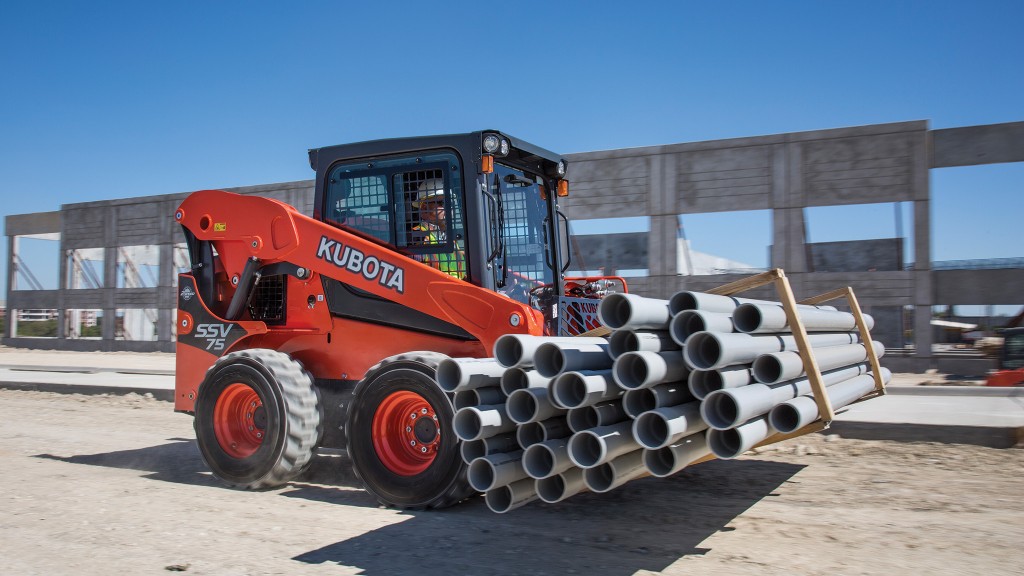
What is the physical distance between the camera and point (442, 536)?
4.92m

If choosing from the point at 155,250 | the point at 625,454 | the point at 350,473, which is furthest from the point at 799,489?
the point at 155,250

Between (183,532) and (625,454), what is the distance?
292 centimetres

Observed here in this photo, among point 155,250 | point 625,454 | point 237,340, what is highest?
point 155,250

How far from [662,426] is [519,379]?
879mm

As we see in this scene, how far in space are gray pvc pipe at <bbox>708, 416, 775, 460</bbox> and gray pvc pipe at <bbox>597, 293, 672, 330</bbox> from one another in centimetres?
63

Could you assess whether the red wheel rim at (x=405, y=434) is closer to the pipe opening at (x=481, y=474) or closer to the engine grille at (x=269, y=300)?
the pipe opening at (x=481, y=474)

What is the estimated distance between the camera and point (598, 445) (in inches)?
156

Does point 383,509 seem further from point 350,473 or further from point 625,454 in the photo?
point 625,454

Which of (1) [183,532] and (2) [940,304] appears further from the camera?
(2) [940,304]

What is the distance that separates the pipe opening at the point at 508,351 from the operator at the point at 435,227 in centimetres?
206

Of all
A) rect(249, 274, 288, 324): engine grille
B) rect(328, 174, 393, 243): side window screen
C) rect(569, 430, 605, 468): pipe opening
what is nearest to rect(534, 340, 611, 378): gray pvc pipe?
rect(569, 430, 605, 468): pipe opening

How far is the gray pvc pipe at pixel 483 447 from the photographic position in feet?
14.2

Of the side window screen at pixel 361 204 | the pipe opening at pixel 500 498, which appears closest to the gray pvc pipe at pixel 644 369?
the pipe opening at pixel 500 498

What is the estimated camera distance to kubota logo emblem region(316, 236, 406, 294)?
246 inches
